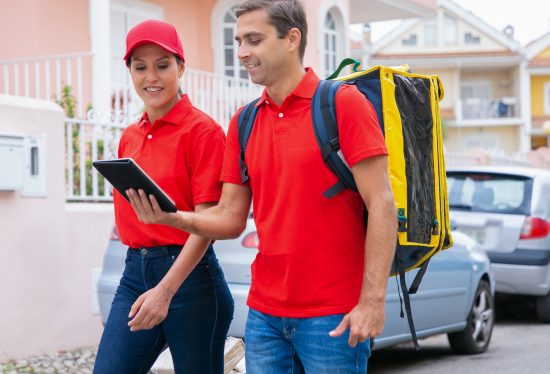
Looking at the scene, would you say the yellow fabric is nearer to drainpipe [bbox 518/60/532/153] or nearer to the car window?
the car window

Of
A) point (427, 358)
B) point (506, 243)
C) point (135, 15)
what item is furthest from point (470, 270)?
point (135, 15)

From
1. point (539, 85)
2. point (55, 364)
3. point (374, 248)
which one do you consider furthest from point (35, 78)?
point (539, 85)

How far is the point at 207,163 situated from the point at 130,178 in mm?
620

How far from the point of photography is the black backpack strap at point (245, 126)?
11.5 feet

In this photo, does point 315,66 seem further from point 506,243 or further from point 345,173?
point 345,173

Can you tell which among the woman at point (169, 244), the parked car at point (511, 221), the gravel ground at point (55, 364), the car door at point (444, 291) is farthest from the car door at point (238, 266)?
the parked car at point (511, 221)

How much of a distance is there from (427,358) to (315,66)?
32.3ft

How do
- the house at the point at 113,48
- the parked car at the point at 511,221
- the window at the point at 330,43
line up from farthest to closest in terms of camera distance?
the window at the point at 330,43
the house at the point at 113,48
the parked car at the point at 511,221

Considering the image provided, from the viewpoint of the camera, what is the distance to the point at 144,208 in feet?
10.9

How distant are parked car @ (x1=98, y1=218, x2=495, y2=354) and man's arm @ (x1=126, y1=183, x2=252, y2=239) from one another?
10.8 ft

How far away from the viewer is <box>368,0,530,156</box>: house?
57250 mm

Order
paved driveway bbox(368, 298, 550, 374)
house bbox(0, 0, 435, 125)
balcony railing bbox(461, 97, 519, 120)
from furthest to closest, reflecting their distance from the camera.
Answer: balcony railing bbox(461, 97, 519, 120), house bbox(0, 0, 435, 125), paved driveway bbox(368, 298, 550, 374)

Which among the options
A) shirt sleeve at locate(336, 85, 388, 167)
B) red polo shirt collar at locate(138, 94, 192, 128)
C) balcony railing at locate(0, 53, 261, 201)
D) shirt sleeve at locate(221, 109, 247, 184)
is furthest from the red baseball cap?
balcony railing at locate(0, 53, 261, 201)

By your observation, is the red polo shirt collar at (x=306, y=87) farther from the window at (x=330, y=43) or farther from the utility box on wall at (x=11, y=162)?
the window at (x=330, y=43)
